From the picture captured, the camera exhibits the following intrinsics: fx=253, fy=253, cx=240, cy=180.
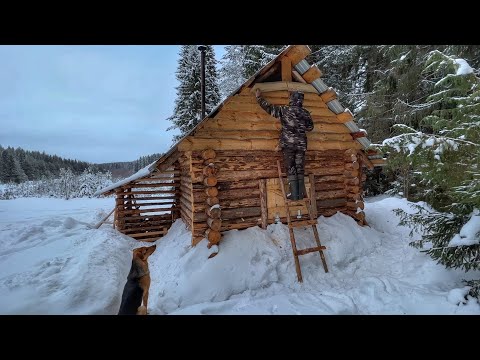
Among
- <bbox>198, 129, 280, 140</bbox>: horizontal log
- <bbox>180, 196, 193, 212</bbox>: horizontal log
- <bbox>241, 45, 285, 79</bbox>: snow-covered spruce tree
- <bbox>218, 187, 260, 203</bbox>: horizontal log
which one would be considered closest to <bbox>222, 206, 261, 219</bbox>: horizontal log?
<bbox>218, 187, 260, 203</bbox>: horizontal log

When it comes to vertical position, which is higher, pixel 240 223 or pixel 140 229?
pixel 240 223

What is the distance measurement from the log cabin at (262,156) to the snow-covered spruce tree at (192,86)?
9.64 meters

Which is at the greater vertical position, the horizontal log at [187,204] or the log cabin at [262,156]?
the log cabin at [262,156]

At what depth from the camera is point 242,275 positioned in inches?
211

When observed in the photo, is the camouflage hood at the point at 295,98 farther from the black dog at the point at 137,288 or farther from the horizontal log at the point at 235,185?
the black dog at the point at 137,288

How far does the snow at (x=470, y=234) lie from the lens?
372cm

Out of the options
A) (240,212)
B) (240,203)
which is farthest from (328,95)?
(240,212)

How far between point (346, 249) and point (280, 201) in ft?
6.66

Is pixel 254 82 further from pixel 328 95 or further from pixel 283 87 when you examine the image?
pixel 328 95

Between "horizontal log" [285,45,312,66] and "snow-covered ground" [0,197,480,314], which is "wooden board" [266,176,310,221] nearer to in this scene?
"snow-covered ground" [0,197,480,314]

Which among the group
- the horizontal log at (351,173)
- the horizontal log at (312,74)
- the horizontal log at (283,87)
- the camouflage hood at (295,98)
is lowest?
the horizontal log at (351,173)

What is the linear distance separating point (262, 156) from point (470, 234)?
4.27m

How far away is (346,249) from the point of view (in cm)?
638

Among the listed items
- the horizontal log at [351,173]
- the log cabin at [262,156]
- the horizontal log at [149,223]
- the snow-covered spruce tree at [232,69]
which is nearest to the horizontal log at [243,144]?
the log cabin at [262,156]
